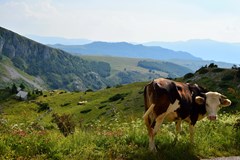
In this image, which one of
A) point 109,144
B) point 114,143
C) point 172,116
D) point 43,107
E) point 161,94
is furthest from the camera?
point 43,107

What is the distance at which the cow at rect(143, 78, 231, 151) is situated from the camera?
13.4 metres

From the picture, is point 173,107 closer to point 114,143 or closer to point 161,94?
point 161,94

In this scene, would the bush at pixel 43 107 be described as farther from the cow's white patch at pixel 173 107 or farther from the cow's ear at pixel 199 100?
the cow's white patch at pixel 173 107

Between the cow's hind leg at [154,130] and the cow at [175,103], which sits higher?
the cow at [175,103]

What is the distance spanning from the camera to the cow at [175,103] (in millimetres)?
13414

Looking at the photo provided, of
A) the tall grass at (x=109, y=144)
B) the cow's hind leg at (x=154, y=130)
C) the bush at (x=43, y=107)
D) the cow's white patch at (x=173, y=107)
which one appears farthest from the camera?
the bush at (x=43, y=107)

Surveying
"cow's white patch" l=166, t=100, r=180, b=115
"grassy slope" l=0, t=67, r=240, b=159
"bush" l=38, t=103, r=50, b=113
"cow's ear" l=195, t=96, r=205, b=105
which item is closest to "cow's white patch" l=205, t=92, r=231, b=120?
"cow's ear" l=195, t=96, r=205, b=105

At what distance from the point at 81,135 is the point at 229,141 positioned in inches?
265

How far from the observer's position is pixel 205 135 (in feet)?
53.5

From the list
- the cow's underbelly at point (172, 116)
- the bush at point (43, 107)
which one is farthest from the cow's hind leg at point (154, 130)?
the bush at point (43, 107)

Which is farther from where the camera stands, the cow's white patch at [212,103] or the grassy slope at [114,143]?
the cow's white patch at [212,103]

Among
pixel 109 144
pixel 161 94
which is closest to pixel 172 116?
pixel 161 94

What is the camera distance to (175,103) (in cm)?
Answer: 1388

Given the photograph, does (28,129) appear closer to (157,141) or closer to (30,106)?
(157,141)
